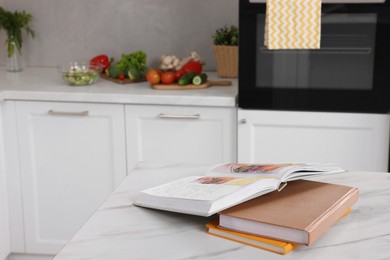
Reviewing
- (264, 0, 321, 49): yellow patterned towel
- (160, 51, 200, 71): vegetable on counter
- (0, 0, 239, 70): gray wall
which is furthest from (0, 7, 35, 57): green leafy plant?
(264, 0, 321, 49): yellow patterned towel

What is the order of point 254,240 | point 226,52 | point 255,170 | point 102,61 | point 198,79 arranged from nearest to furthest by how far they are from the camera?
1. point 254,240
2. point 255,170
3. point 198,79
4. point 226,52
5. point 102,61

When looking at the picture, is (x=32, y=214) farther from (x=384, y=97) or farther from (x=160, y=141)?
(x=384, y=97)

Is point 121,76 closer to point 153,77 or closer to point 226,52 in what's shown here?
point 153,77

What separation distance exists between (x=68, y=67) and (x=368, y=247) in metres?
2.21

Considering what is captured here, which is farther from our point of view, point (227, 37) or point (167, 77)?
point (227, 37)

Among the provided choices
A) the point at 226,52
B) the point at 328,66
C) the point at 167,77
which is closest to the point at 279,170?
the point at 328,66

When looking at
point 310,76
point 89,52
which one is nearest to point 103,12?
point 89,52

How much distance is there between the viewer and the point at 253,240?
1.36 m

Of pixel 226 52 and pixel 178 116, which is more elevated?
pixel 226 52

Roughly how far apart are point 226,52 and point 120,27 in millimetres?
678

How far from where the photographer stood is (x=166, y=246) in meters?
1.36

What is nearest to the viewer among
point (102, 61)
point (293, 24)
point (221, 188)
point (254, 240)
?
point (254, 240)

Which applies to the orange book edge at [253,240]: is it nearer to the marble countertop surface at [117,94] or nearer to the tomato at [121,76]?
the marble countertop surface at [117,94]

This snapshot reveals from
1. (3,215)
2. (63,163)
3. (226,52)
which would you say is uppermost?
(226,52)
